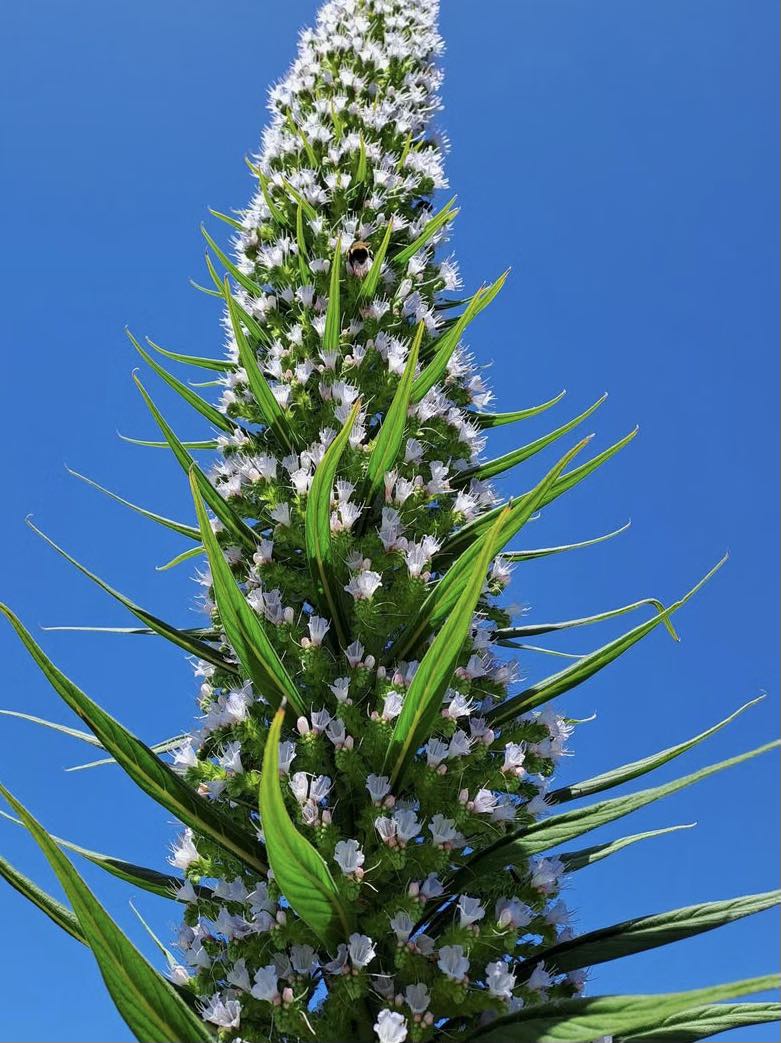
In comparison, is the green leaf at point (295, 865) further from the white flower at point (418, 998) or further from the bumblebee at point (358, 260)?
the bumblebee at point (358, 260)

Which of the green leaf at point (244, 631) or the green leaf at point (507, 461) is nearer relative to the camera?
the green leaf at point (244, 631)

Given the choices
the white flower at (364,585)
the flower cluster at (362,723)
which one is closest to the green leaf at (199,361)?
the flower cluster at (362,723)

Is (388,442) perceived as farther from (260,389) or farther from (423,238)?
(423,238)

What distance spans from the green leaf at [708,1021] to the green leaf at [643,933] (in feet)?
1.12

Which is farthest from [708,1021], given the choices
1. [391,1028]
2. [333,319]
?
[333,319]

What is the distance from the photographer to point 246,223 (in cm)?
573

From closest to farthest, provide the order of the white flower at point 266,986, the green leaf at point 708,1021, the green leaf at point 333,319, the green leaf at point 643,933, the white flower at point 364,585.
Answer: the green leaf at point 708,1021, the white flower at point 266,986, the green leaf at point 643,933, the white flower at point 364,585, the green leaf at point 333,319

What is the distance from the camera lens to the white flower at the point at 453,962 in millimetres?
2648

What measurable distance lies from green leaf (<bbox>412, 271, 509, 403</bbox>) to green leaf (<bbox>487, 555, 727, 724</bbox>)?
5.39ft

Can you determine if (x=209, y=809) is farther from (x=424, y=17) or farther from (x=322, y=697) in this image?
(x=424, y=17)

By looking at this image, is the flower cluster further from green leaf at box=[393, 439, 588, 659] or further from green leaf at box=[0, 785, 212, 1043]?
green leaf at box=[0, 785, 212, 1043]

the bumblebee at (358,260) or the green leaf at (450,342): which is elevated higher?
the bumblebee at (358,260)

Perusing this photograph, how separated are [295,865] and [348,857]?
0.41m

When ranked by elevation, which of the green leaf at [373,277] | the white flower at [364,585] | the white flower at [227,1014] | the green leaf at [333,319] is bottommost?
the white flower at [227,1014]
